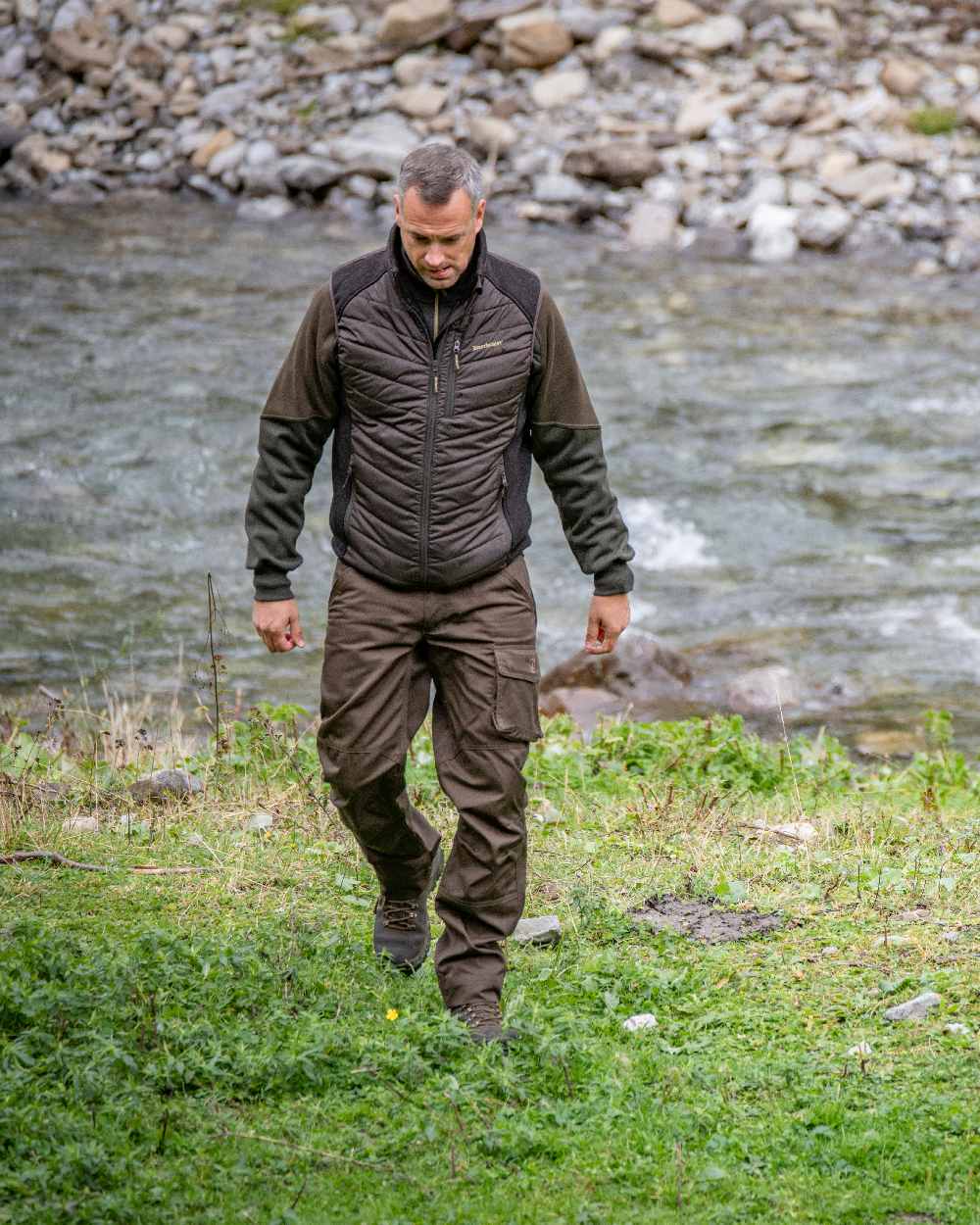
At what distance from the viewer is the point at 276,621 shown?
457 centimetres

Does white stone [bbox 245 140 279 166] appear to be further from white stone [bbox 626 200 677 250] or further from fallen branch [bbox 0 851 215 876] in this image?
fallen branch [bbox 0 851 215 876]

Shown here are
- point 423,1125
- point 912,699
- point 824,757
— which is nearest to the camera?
point 423,1125

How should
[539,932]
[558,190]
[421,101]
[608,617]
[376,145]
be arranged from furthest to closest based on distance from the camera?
[421,101], [376,145], [558,190], [539,932], [608,617]

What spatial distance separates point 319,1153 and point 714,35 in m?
21.3

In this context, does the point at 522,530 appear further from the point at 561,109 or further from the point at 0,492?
the point at 561,109

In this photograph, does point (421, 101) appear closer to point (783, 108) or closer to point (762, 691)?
point (783, 108)

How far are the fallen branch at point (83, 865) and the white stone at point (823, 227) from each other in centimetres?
1549

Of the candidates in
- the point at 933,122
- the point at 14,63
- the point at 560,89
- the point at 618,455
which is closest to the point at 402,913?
the point at 618,455

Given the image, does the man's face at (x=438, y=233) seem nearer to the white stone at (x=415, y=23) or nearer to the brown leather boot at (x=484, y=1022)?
the brown leather boot at (x=484, y=1022)

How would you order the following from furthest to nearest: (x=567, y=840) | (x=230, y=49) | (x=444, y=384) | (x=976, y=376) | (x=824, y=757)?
(x=230, y=49), (x=976, y=376), (x=824, y=757), (x=567, y=840), (x=444, y=384)

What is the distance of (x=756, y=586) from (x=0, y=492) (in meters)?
5.63

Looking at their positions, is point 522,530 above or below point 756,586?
above

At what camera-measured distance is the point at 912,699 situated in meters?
9.35

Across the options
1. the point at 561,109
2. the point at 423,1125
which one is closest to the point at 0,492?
the point at 423,1125
